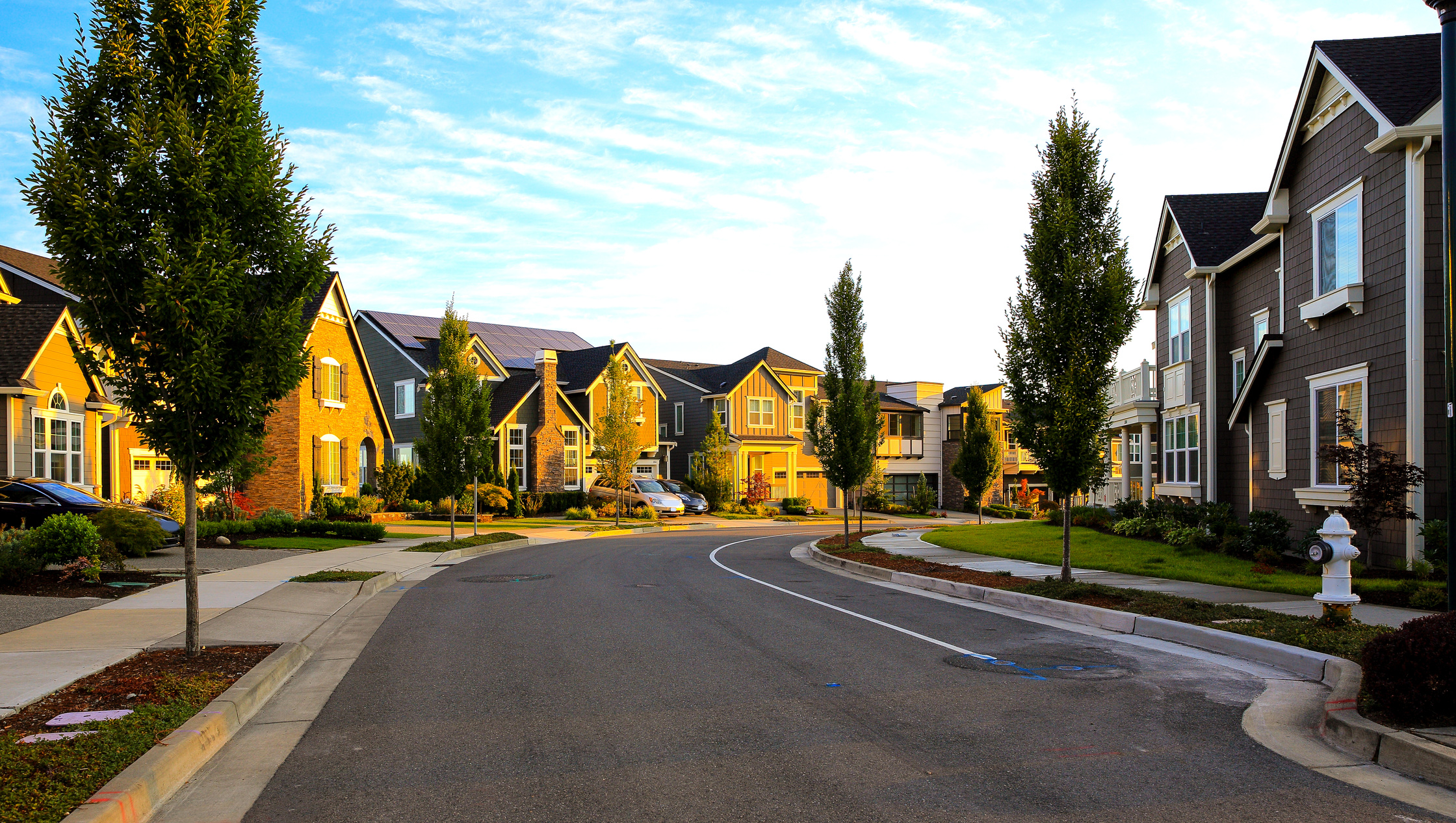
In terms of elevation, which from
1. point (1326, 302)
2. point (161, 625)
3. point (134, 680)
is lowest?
point (161, 625)

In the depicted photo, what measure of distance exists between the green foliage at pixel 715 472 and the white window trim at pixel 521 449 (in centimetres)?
909

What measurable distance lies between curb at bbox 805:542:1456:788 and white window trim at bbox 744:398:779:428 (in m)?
37.7

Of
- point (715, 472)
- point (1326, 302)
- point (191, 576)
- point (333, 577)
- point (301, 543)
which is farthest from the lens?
point (715, 472)

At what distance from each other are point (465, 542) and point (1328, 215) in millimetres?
21285

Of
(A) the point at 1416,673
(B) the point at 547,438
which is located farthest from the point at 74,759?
(B) the point at 547,438

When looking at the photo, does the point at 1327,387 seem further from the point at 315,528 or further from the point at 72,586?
the point at 315,528

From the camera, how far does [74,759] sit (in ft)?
18.6

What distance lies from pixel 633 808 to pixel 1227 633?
7578 millimetres

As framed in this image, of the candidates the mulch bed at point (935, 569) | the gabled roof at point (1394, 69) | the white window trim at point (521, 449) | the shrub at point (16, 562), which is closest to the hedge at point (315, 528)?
the shrub at point (16, 562)

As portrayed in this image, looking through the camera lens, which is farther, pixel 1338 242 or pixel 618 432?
pixel 618 432

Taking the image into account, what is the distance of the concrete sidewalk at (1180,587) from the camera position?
11.8 metres

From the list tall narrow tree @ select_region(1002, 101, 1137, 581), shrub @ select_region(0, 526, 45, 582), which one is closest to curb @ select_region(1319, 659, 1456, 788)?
tall narrow tree @ select_region(1002, 101, 1137, 581)

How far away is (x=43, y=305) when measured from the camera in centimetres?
2556

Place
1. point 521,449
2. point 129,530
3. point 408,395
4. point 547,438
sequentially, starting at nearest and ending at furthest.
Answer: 1. point 129,530
2. point 547,438
3. point 521,449
4. point 408,395
